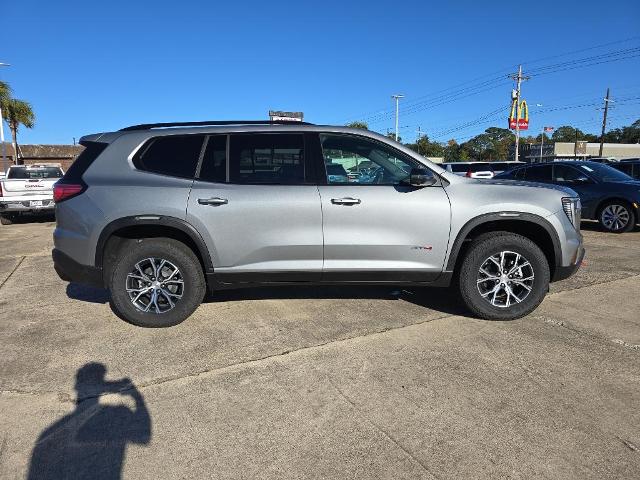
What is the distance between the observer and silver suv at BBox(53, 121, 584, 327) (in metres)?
4.15

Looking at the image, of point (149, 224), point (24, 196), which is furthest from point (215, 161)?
point (24, 196)

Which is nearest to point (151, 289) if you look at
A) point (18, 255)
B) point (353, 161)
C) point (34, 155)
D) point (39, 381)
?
point (39, 381)

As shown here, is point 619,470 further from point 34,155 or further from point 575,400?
point 34,155

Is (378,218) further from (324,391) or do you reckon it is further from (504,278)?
(324,391)

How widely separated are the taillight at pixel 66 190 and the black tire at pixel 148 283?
64cm

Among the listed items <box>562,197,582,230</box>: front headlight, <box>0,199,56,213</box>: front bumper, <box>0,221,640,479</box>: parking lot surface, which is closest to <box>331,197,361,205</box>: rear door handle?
<box>0,221,640,479</box>: parking lot surface

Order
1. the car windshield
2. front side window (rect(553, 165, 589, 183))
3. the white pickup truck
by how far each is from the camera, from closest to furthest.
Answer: the car windshield → front side window (rect(553, 165, 589, 183)) → the white pickup truck

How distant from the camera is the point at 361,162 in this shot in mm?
4328

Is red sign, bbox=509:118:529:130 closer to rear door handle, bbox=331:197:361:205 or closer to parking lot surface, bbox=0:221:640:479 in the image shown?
parking lot surface, bbox=0:221:640:479

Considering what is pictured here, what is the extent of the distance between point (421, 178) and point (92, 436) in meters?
3.09

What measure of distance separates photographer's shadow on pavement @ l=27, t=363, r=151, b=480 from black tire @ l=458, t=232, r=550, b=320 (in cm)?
291

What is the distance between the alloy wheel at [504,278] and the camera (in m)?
4.32

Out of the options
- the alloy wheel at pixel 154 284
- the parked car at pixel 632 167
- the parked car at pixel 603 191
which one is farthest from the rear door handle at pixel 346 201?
the parked car at pixel 632 167

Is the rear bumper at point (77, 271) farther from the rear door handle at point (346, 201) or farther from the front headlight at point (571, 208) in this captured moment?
the front headlight at point (571, 208)
